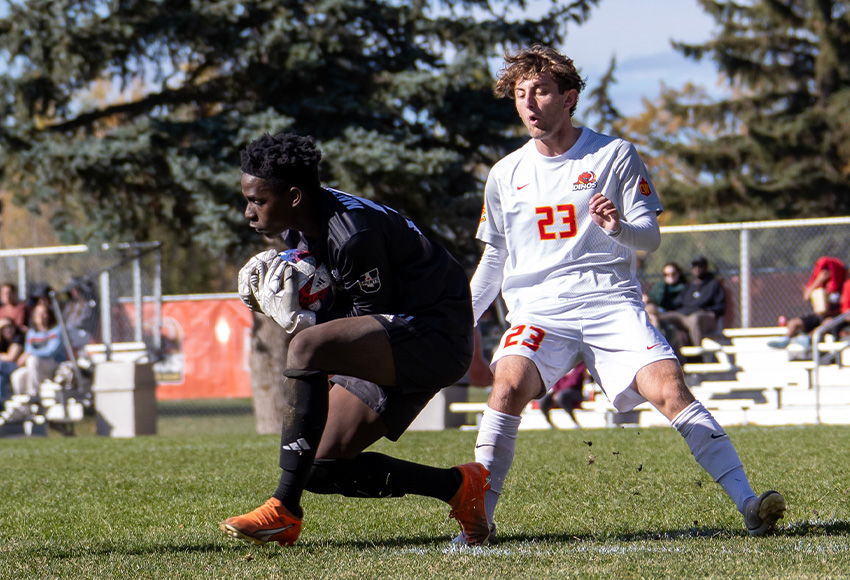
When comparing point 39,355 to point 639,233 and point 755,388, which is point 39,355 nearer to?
point 755,388

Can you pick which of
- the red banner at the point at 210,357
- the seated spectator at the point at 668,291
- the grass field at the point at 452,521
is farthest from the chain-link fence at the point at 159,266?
the grass field at the point at 452,521

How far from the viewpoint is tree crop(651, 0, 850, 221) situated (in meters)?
25.8

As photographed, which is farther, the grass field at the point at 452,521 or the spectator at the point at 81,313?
the spectator at the point at 81,313

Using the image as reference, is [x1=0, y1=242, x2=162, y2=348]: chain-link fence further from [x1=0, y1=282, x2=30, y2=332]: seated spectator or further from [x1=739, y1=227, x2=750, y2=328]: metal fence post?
[x1=739, y1=227, x2=750, y2=328]: metal fence post

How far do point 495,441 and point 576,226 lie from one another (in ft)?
3.25

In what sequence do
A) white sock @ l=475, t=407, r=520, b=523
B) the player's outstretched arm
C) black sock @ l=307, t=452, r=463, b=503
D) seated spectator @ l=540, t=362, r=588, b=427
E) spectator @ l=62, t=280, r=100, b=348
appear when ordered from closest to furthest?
1. black sock @ l=307, t=452, r=463, b=503
2. white sock @ l=475, t=407, r=520, b=523
3. the player's outstretched arm
4. seated spectator @ l=540, t=362, r=588, b=427
5. spectator @ l=62, t=280, r=100, b=348

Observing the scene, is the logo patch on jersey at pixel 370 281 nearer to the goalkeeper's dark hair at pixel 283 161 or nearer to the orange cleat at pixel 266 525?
the goalkeeper's dark hair at pixel 283 161

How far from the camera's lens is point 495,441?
4.68m

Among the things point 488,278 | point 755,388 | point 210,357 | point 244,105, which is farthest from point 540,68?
point 210,357

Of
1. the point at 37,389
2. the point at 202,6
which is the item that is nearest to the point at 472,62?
the point at 202,6

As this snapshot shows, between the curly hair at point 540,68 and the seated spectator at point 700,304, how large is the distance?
9.60 m

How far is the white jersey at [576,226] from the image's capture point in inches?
186

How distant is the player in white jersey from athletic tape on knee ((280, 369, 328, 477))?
30.7 inches

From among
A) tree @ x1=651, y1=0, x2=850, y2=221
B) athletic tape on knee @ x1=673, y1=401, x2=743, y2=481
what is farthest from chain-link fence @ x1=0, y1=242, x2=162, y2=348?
tree @ x1=651, y1=0, x2=850, y2=221
